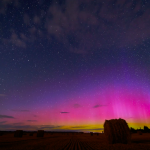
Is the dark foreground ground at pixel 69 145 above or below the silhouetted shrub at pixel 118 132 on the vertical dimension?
below

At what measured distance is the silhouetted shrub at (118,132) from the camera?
1921 cm

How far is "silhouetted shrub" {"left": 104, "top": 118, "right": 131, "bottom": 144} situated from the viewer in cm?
→ 1921

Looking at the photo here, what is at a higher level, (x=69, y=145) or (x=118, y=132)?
(x=118, y=132)

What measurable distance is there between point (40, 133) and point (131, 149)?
38763 millimetres

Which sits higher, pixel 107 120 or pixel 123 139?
pixel 107 120

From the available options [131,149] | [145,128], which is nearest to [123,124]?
[131,149]

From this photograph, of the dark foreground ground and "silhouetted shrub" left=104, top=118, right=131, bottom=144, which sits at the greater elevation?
"silhouetted shrub" left=104, top=118, right=131, bottom=144

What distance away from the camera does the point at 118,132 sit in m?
19.8

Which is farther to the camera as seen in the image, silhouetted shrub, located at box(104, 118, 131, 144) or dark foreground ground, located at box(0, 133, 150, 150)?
silhouetted shrub, located at box(104, 118, 131, 144)

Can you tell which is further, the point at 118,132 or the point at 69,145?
the point at 118,132

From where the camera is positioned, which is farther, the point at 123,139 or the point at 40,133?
the point at 40,133

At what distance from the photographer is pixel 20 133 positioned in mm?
44219

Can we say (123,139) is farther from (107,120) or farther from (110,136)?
(107,120)

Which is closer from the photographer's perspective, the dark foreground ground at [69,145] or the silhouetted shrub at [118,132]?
the dark foreground ground at [69,145]
